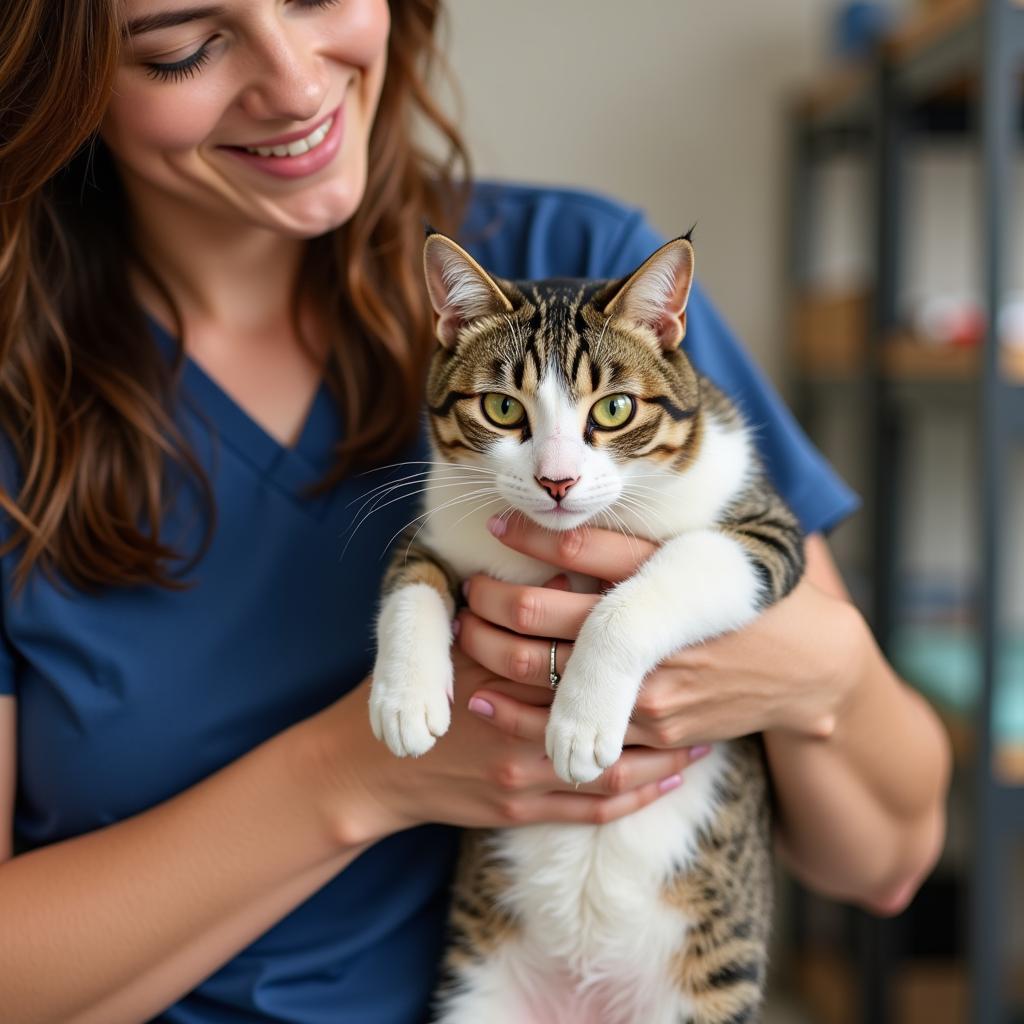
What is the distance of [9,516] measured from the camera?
1136 mm

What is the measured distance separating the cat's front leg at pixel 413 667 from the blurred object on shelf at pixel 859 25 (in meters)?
1.79

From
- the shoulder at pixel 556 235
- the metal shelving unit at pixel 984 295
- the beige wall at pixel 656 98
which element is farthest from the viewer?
the beige wall at pixel 656 98

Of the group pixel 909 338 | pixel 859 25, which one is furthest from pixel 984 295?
pixel 859 25

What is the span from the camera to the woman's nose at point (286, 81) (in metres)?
1.00

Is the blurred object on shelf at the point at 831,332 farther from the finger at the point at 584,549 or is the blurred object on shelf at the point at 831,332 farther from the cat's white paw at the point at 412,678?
the cat's white paw at the point at 412,678

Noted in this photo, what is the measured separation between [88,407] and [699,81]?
74.5 inches

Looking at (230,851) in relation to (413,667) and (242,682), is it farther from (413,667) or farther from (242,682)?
(413,667)

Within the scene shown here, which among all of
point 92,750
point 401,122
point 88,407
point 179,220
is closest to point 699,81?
point 401,122

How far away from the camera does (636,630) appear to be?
3.05ft

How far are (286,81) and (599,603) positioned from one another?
0.55 m

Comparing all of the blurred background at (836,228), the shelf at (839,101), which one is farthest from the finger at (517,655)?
the shelf at (839,101)

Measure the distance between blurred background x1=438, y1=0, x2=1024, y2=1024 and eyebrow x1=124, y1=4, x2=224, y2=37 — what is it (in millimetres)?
1444

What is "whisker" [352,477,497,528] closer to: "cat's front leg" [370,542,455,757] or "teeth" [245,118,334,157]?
"cat's front leg" [370,542,455,757]

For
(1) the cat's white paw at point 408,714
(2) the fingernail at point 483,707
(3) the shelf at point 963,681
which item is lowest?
(3) the shelf at point 963,681
